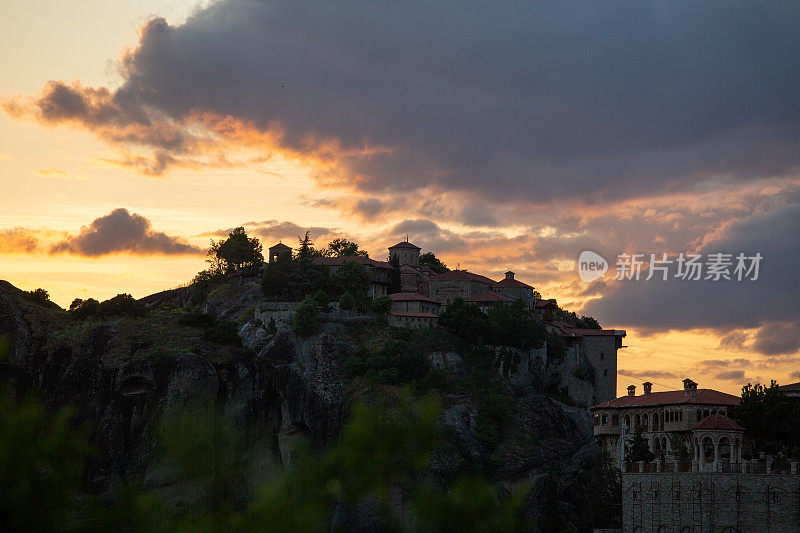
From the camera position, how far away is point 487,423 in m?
100

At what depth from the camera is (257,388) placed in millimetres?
94500

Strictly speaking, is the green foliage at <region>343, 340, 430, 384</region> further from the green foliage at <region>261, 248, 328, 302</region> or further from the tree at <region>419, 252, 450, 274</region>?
the tree at <region>419, 252, 450, 274</region>

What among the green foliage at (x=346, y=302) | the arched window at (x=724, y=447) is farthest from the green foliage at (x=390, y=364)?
the arched window at (x=724, y=447)

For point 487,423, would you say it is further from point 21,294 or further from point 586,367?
point 21,294

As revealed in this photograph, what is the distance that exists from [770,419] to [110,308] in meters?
73.9

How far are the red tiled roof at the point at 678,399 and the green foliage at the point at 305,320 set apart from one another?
38.2 metres

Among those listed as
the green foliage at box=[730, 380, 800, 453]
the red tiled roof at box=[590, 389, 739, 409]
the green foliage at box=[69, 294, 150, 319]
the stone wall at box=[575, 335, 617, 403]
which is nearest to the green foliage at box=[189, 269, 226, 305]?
the green foliage at box=[69, 294, 150, 319]

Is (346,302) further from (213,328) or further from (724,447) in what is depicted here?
(724,447)

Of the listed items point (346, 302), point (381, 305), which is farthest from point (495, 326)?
point (346, 302)

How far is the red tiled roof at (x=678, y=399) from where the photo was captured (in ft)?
243

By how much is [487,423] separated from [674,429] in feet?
94.7

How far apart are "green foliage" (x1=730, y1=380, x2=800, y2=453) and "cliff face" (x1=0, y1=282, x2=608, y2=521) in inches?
938

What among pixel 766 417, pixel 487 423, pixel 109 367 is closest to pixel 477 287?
pixel 487 423

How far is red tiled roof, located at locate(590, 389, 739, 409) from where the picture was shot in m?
74.0
